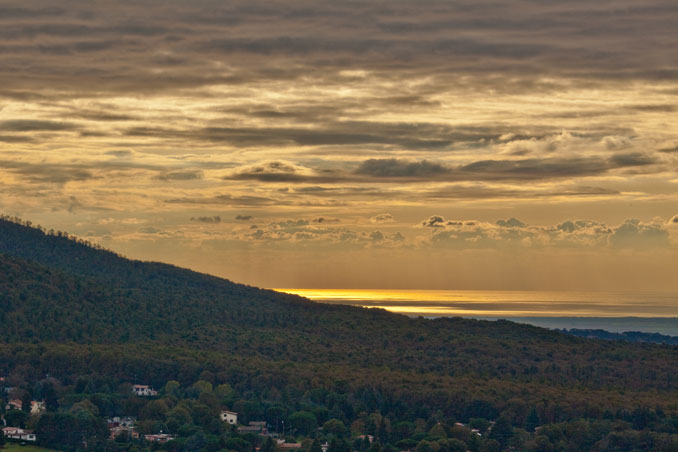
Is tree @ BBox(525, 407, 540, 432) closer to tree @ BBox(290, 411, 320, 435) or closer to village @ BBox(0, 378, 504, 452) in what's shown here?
village @ BBox(0, 378, 504, 452)

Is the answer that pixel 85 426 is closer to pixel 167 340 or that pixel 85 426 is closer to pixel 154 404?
pixel 154 404

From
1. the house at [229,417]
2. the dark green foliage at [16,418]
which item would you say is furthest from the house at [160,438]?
the dark green foliage at [16,418]

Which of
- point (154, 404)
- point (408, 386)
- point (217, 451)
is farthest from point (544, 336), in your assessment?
point (217, 451)

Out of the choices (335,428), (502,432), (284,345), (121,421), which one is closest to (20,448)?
(121,421)

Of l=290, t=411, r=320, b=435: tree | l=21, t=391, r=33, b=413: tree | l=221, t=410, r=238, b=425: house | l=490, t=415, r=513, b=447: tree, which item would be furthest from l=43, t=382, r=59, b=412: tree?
l=490, t=415, r=513, b=447: tree

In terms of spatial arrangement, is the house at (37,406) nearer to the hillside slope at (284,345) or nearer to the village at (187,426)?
the village at (187,426)

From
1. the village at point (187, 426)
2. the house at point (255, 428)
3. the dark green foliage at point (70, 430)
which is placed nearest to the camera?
the village at point (187, 426)
